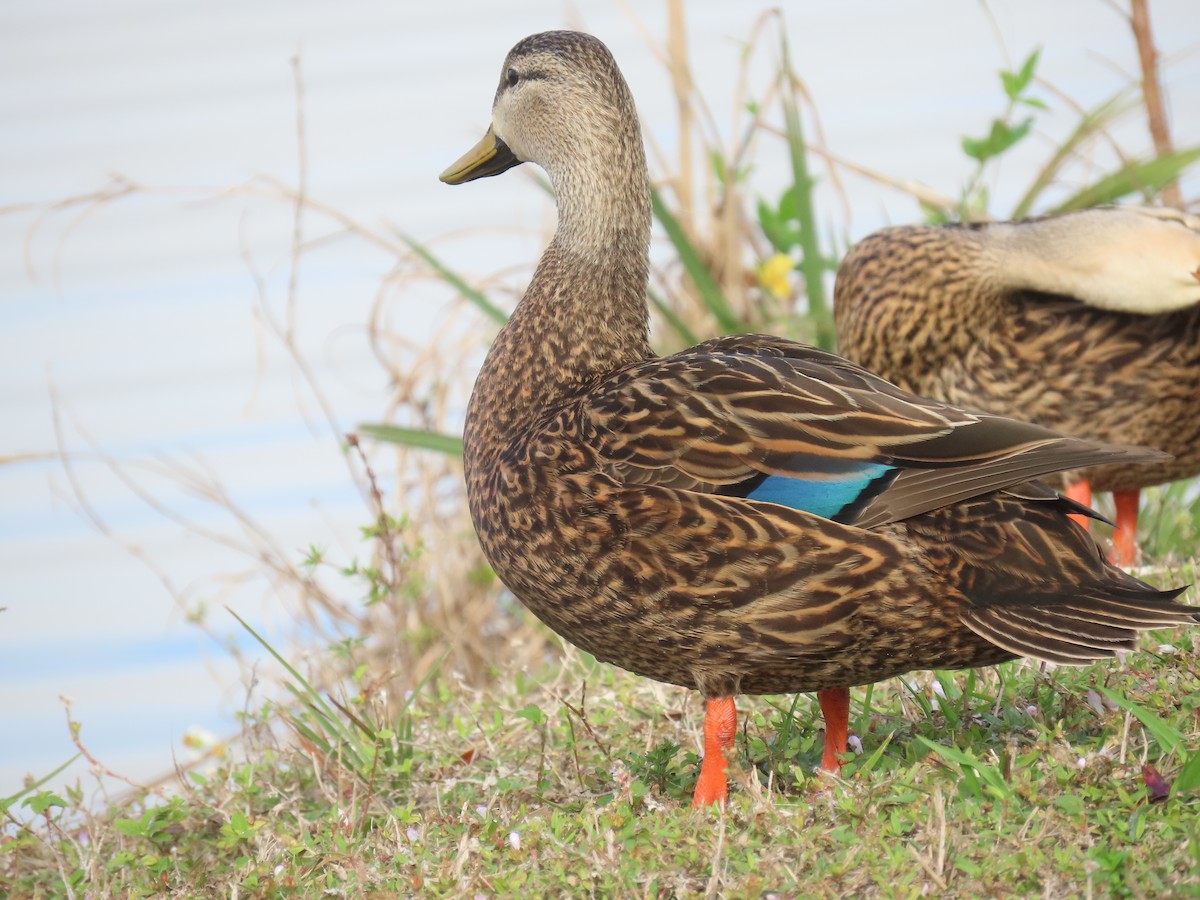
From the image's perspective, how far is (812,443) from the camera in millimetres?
2885

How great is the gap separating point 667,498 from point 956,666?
694mm

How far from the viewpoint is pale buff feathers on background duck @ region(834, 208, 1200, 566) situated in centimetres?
463

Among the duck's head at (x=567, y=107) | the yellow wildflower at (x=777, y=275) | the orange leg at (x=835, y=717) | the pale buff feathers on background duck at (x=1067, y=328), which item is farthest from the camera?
the yellow wildflower at (x=777, y=275)

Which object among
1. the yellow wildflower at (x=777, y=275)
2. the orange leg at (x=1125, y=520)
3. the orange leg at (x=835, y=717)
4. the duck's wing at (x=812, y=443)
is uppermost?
the duck's wing at (x=812, y=443)

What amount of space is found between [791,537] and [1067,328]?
2.33m

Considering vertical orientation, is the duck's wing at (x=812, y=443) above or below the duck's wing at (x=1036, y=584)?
above

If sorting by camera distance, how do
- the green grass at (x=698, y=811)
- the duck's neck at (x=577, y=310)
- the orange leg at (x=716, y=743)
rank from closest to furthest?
the green grass at (x=698, y=811) → the orange leg at (x=716, y=743) → the duck's neck at (x=577, y=310)

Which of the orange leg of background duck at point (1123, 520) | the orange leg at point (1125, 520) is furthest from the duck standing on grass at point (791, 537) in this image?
the orange leg at point (1125, 520)

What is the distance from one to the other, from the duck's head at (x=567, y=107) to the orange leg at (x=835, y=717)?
138 centimetres

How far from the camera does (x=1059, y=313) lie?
4.82 m

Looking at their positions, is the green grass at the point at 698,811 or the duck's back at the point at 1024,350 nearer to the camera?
the green grass at the point at 698,811

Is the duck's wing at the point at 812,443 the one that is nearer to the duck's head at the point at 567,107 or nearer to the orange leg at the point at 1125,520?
the duck's head at the point at 567,107

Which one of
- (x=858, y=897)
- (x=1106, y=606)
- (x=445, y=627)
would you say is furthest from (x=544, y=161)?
(x=445, y=627)

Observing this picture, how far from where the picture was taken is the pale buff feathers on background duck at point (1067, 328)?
4.63 meters
